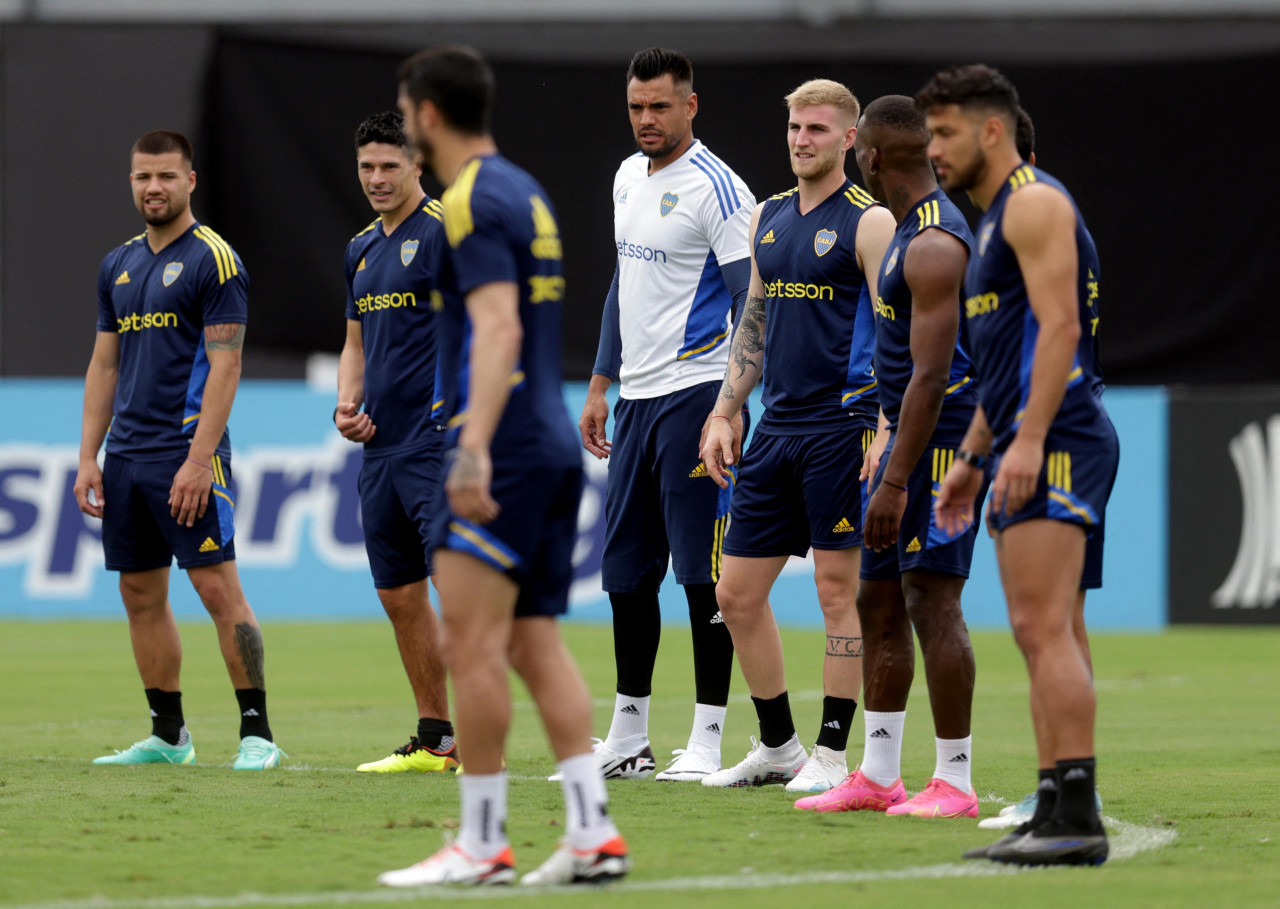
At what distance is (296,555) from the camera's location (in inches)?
543

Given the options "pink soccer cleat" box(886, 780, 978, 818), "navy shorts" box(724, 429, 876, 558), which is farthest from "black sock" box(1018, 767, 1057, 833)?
"navy shorts" box(724, 429, 876, 558)

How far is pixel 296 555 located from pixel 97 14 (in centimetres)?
914

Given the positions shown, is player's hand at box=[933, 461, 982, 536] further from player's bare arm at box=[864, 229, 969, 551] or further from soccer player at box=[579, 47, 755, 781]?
soccer player at box=[579, 47, 755, 781]

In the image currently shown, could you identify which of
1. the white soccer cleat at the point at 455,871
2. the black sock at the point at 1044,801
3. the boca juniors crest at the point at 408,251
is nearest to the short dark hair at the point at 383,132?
the boca juniors crest at the point at 408,251

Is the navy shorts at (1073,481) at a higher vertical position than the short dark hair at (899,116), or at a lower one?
lower

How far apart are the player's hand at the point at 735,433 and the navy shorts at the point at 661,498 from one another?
0.08 m

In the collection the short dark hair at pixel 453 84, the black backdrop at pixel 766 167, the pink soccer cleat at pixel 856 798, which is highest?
the black backdrop at pixel 766 167

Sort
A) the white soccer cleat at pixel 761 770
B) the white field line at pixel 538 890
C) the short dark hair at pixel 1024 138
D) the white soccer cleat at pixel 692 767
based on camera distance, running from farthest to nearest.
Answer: the white soccer cleat at pixel 692 767 < the white soccer cleat at pixel 761 770 < the short dark hair at pixel 1024 138 < the white field line at pixel 538 890

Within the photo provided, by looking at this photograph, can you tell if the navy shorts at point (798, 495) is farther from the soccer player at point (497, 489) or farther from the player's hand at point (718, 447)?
the soccer player at point (497, 489)

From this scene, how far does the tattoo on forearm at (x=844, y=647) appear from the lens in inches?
249

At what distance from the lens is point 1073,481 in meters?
4.72

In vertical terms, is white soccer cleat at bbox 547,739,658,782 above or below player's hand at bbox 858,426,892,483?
below

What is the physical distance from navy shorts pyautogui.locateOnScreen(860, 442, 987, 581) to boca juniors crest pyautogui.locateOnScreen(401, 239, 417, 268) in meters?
2.09

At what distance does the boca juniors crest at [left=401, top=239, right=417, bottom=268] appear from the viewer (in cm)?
677
